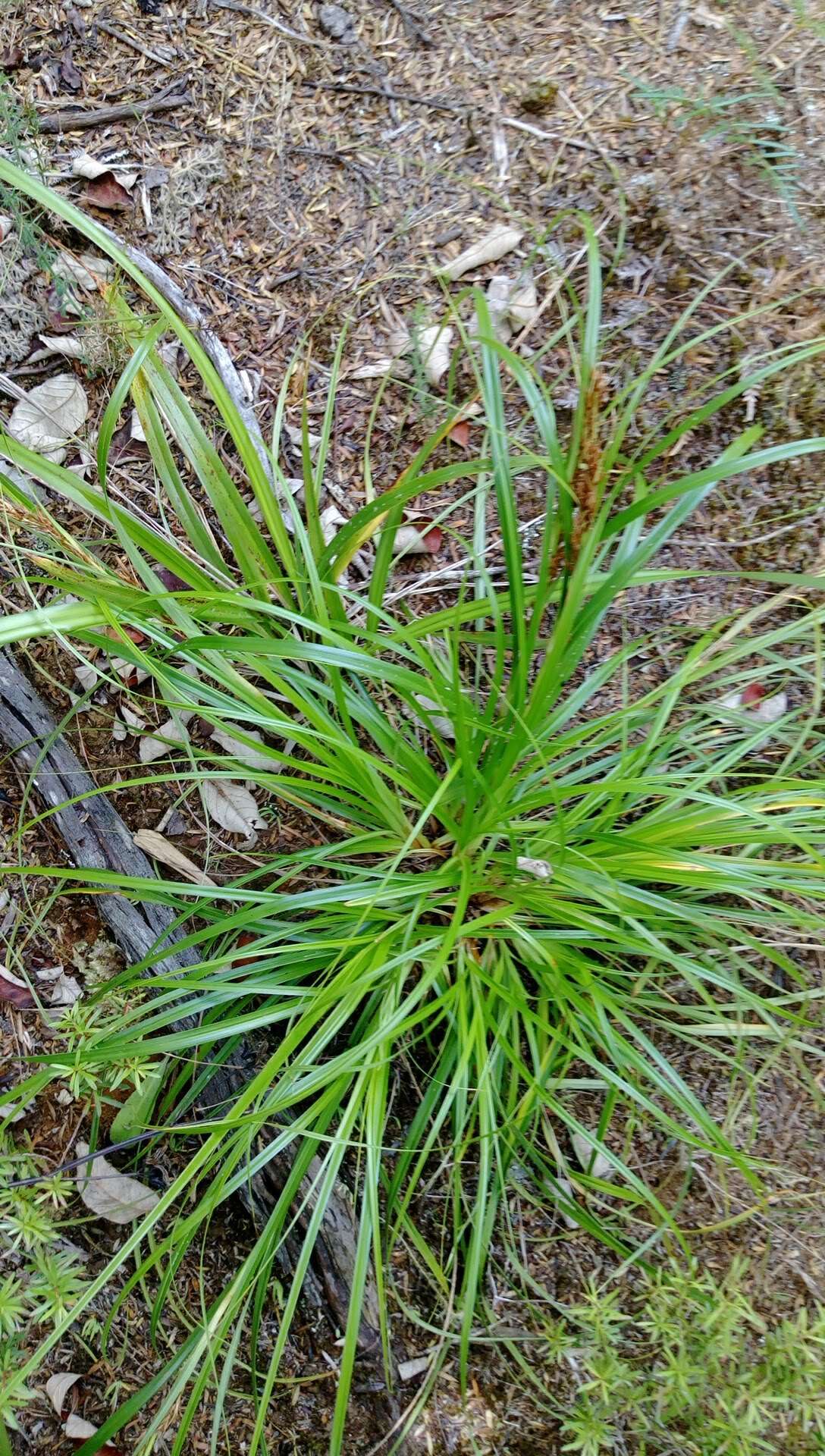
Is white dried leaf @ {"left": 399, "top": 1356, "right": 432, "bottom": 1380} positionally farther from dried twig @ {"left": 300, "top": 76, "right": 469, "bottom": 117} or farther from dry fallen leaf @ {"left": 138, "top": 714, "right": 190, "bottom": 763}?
dried twig @ {"left": 300, "top": 76, "right": 469, "bottom": 117}

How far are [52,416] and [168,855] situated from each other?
914 millimetres

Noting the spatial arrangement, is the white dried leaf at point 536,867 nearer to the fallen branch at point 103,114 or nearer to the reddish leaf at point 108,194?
the reddish leaf at point 108,194

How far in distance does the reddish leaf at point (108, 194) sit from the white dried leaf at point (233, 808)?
1.19 m

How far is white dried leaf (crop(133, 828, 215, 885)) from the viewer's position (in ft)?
5.68

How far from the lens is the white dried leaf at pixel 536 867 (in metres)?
1.44

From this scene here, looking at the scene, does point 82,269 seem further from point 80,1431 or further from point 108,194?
point 80,1431

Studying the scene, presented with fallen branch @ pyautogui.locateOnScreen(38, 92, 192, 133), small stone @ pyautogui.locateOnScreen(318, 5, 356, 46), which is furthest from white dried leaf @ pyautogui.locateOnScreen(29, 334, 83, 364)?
small stone @ pyautogui.locateOnScreen(318, 5, 356, 46)

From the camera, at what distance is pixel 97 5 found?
1854mm

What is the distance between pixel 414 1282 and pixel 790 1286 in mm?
663

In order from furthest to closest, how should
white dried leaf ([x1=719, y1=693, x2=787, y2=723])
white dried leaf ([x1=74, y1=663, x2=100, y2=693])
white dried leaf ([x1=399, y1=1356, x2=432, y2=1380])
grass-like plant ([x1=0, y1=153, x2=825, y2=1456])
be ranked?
white dried leaf ([x1=74, y1=663, x2=100, y2=693]) < white dried leaf ([x1=719, y1=693, x2=787, y2=723]) < white dried leaf ([x1=399, y1=1356, x2=432, y2=1380]) < grass-like plant ([x1=0, y1=153, x2=825, y2=1456])

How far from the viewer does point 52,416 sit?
5.99 feet

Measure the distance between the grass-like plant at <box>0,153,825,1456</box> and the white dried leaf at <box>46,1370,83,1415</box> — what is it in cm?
19

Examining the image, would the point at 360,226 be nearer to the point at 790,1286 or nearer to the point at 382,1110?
the point at 382,1110

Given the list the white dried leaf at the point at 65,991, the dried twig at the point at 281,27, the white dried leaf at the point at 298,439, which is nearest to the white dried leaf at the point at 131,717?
the white dried leaf at the point at 65,991
